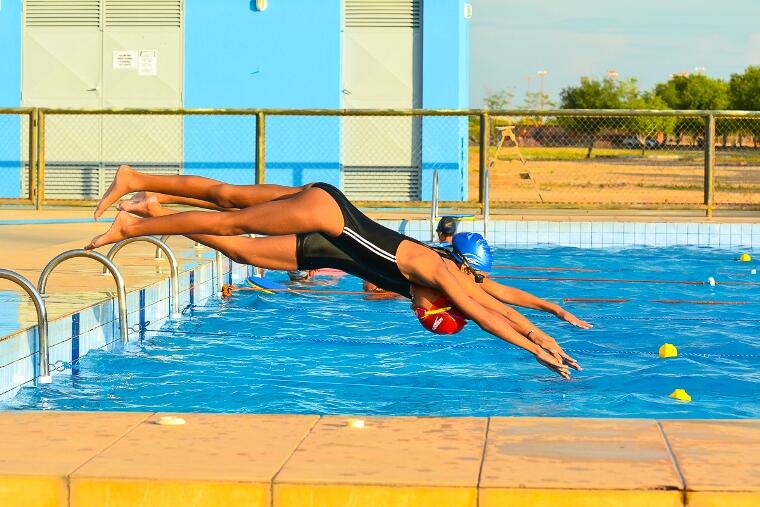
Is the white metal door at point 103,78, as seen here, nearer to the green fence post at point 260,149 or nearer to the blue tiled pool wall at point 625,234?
the green fence post at point 260,149

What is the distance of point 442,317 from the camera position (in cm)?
636

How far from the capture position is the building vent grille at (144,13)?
18.9m

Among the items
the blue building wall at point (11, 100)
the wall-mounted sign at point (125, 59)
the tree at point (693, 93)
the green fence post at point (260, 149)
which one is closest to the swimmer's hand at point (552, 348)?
the green fence post at point (260, 149)

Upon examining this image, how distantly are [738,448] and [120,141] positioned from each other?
1573cm

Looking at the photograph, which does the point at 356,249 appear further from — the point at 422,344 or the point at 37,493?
the point at 422,344

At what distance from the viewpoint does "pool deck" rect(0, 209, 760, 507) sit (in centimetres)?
391

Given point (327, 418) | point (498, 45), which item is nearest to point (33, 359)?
point (327, 418)

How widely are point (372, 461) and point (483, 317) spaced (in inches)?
78.0

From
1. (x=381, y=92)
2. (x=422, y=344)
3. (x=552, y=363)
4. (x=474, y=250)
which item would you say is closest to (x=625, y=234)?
(x=381, y=92)

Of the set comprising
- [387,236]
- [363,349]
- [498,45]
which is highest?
[498,45]

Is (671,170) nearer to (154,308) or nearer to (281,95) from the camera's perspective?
(281,95)

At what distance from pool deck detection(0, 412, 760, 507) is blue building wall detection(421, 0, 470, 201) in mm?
13939

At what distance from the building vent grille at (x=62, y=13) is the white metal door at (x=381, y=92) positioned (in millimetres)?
3852

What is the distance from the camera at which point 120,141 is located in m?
19.1
